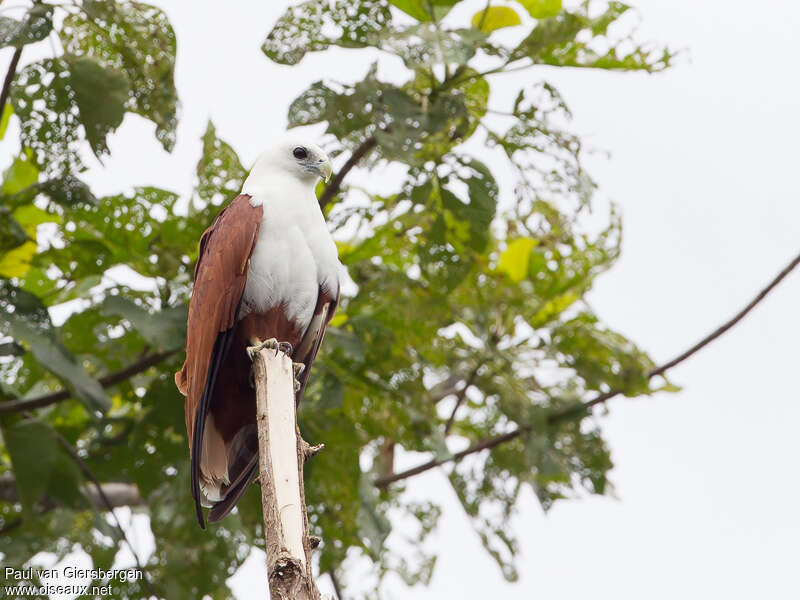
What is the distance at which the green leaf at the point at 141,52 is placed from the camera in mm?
5320

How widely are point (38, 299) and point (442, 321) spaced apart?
2068 millimetres

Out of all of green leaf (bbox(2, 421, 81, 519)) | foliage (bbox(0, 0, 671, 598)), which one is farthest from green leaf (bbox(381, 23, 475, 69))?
green leaf (bbox(2, 421, 81, 519))

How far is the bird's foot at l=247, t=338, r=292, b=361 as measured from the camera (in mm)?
4203

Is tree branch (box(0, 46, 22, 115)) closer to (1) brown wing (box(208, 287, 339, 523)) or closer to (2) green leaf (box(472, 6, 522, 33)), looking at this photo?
(1) brown wing (box(208, 287, 339, 523))

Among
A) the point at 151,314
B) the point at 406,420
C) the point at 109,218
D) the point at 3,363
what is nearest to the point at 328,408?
the point at 406,420

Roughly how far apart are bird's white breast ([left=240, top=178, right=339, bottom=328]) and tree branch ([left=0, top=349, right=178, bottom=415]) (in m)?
0.89

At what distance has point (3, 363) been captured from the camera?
591 cm

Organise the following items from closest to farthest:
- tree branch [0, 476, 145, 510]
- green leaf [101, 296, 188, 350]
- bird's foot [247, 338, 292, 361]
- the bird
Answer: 1. bird's foot [247, 338, 292, 361]
2. the bird
3. green leaf [101, 296, 188, 350]
4. tree branch [0, 476, 145, 510]

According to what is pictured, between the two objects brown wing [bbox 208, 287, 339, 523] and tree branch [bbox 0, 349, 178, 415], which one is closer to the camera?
brown wing [bbox 208, 287, 339, 523]

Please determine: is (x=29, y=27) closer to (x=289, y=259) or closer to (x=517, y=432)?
(x=289, y=259)

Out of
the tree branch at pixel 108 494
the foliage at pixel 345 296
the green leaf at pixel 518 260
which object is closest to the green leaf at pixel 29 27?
the foliage at pixel 345 296

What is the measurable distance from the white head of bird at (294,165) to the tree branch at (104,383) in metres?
0.92

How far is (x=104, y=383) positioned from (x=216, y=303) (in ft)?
4.10

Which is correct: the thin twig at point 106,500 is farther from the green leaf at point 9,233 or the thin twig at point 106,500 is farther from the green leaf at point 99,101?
the green leaf at point 99,101
